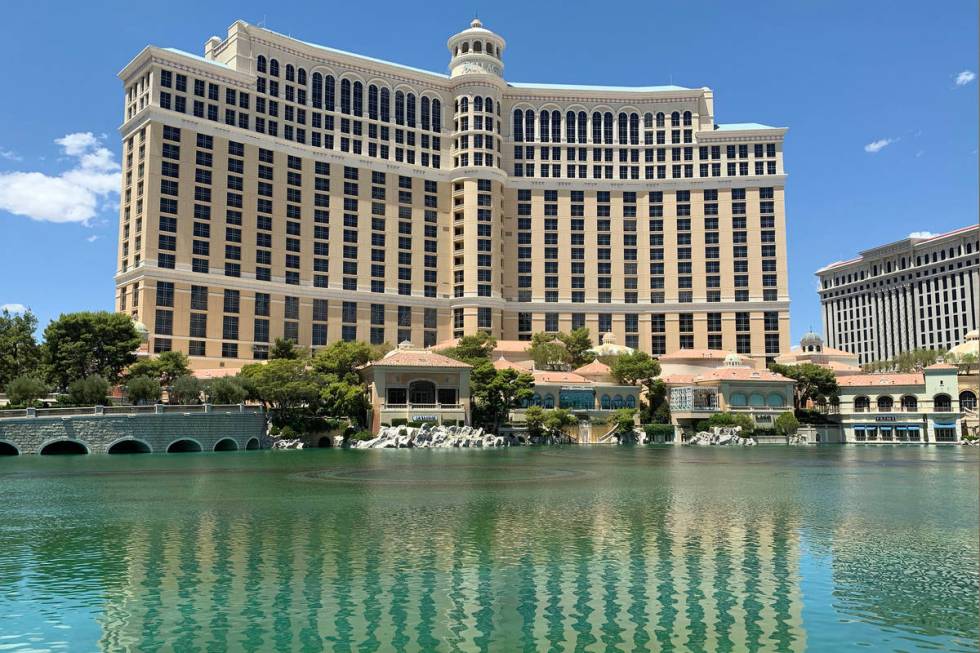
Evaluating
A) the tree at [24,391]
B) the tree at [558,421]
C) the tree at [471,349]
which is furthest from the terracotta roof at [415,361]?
the tree at [24,391]

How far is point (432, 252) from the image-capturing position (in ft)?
486

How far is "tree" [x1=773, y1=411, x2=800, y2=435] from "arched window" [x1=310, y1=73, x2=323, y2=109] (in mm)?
86402

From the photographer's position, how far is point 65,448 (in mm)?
81438

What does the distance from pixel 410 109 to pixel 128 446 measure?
85079 mm

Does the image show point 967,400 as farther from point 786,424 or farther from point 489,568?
point 489,568

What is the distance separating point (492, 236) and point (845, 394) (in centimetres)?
6121

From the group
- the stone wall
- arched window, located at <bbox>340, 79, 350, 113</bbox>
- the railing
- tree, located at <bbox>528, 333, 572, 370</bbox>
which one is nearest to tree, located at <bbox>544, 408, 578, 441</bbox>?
tree, located at <bbox>528, 333, 572, 370</bbox>

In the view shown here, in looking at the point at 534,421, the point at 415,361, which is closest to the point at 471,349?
the point at 534,421

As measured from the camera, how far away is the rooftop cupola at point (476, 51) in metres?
153

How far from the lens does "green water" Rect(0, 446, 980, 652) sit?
16109mm

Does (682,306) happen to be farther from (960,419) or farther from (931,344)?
(931,344)

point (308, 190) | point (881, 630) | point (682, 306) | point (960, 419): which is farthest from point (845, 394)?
point (881, 630)

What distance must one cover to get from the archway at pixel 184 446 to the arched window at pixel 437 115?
8311cm

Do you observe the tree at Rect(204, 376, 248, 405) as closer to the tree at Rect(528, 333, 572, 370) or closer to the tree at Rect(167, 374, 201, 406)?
the tree at Rect(167, 374, 201, 406)
